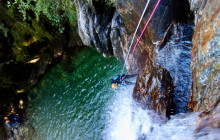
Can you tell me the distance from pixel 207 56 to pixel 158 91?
1.94 metres

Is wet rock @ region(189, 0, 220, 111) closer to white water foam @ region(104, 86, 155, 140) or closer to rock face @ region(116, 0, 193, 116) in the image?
rock face @ region(116, 0, 193, 116)

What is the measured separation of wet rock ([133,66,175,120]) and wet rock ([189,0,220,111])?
97 centimetres

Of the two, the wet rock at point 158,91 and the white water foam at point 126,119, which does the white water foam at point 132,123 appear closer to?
the white water foam at point 126,119

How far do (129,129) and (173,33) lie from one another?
402 centimetres

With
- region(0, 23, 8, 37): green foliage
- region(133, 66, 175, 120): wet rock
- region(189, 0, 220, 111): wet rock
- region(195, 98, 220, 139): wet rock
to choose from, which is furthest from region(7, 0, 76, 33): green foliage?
region(195, 98, 220, 139): wet rock

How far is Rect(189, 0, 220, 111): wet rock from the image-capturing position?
262 cm

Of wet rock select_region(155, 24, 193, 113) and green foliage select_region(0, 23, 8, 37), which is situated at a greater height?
green foliage select_region(0, 23, 8, 37)

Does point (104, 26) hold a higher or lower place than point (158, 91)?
higher

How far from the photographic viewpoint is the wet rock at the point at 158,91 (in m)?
4.33

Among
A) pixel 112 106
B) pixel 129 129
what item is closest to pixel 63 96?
pixel 112 106

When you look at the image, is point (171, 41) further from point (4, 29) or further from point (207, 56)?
point (4, 29)

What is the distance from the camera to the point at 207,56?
112 inches

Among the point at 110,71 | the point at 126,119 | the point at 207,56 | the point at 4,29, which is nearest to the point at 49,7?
the point at 4,29

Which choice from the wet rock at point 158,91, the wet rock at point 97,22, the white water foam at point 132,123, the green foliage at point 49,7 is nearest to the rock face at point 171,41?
the wet rock at point 158,91
